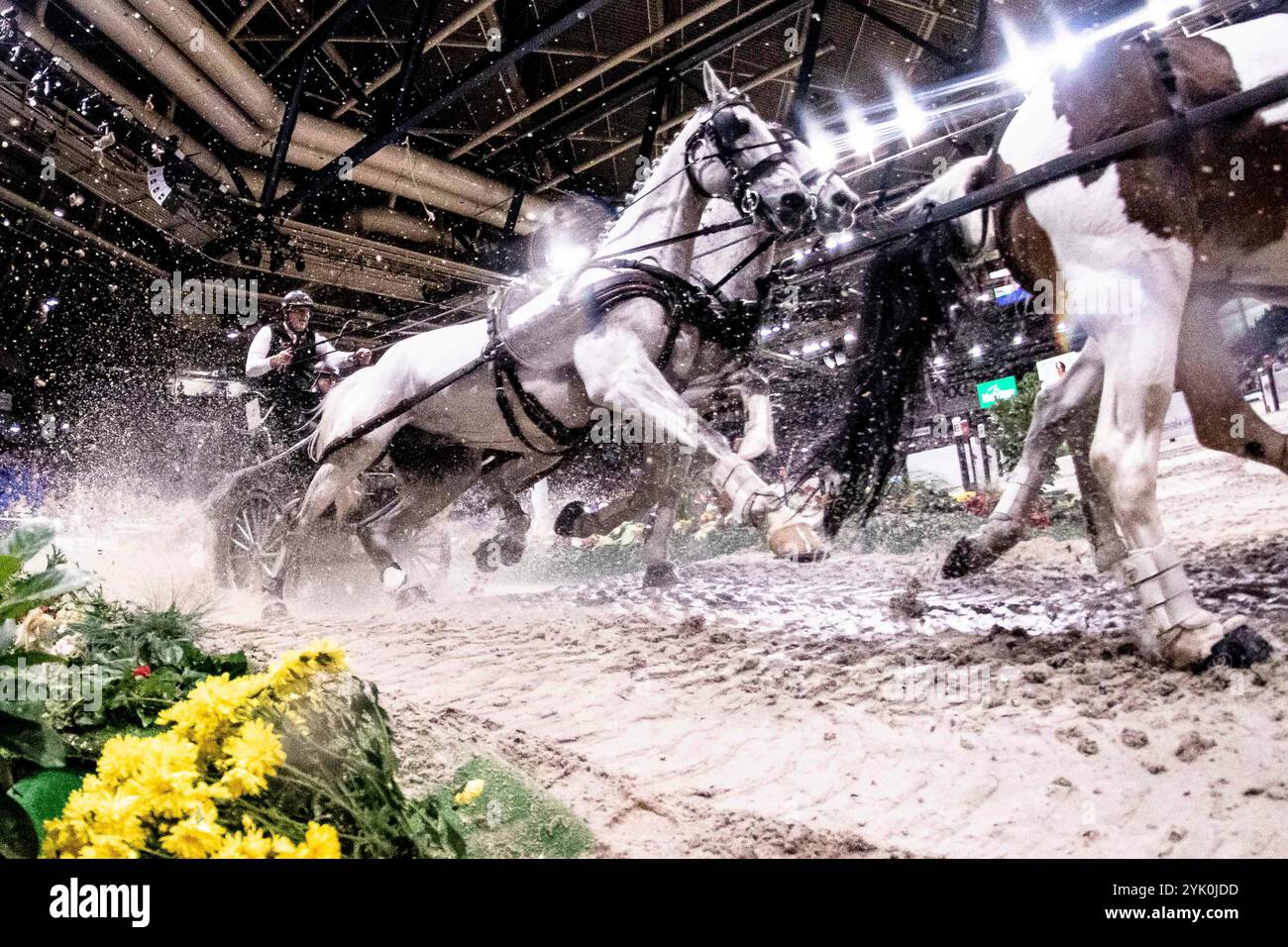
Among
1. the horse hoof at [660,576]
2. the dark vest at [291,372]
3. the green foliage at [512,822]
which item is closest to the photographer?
the green foliage at [512,822]

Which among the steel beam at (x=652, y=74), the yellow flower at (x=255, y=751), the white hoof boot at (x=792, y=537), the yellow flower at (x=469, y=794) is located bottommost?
the yellow flower at (x=469, y=794)

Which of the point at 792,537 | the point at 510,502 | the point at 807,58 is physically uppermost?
the point at 807,58

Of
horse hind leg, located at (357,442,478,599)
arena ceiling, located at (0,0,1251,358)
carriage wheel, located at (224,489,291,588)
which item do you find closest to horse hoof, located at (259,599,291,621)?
carriage wheel, located at (224,489,291,588)

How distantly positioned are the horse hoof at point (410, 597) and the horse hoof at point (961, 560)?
6.32 feet

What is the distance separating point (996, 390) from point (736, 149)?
36.3 inches

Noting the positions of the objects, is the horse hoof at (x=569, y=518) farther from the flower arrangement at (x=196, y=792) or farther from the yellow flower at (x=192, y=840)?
the yellow flower at (x=192, y=840)

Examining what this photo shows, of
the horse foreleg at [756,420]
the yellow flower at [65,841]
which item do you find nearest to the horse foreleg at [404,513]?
the horse foreleg at [756,420]

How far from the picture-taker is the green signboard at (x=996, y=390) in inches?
63.2

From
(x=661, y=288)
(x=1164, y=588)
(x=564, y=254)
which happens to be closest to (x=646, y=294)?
(x=661, y=288)

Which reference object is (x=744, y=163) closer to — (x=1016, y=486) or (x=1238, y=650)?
(x=1016, y=486)

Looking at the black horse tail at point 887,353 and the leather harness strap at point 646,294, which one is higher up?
the leather harness strap at point 646,294

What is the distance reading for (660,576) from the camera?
2.32m

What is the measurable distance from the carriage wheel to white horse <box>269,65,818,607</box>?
0.13 meters

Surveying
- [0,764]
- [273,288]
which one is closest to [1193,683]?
[0,764]
